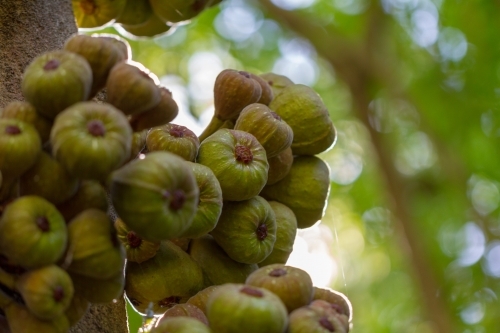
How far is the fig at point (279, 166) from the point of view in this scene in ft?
5.32

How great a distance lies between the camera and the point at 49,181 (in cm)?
107

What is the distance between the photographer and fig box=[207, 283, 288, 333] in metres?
1.02

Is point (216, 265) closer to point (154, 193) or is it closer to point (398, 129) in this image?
point (154, 193)

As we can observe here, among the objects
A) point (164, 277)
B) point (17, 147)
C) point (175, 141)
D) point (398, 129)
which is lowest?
point (398, 129)

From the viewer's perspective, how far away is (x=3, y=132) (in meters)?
1.06

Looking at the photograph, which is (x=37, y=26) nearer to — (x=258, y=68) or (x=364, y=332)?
(x=258, y=68)

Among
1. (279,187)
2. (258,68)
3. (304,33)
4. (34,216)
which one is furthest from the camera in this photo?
(258,68)

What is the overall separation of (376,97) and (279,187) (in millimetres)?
4001

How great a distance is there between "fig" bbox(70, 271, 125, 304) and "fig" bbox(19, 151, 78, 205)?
13 centimetres

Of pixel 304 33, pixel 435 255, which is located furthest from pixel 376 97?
pixel 435 255

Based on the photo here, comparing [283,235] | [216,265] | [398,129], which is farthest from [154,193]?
[398,129]

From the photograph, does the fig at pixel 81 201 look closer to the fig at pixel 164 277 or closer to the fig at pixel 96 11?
the fig at pixel 164 277

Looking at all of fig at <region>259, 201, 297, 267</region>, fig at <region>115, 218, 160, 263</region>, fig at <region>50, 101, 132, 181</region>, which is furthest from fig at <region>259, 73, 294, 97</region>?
fig at <region>50, 101, 132, 181</region>

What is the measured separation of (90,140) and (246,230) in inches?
19.2
